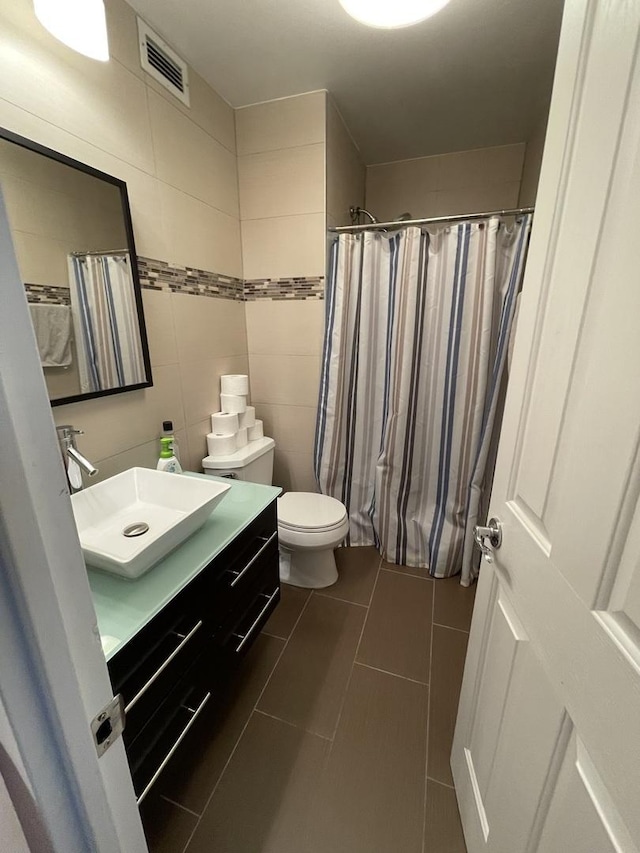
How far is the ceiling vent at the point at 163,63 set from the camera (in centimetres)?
127

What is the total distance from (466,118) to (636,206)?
→ 1.99 metres

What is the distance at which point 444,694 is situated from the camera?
136 centimetres

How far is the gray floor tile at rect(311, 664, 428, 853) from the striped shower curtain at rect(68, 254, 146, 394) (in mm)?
1476

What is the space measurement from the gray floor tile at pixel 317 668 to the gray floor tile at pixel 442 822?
1.14ft

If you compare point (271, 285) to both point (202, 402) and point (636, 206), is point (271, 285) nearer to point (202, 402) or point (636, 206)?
point (202, 402)

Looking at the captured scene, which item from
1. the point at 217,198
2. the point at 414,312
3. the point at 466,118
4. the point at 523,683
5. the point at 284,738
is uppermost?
the point at 466,118

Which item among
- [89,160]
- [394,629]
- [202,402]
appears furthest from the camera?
[202,402]

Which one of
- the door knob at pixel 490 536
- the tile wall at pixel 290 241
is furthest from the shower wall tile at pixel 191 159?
the door knob at pixel 490 536

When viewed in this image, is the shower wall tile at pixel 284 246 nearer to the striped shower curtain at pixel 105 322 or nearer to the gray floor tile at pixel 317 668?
the striped shower curtain at pixel 105 322

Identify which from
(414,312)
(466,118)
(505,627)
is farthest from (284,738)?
(466,118)

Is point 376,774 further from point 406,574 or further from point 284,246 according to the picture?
point 284,246

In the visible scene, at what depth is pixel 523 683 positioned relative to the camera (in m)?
0.69

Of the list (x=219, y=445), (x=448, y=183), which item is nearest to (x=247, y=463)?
(x=219, y=445)

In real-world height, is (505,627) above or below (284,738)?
above
